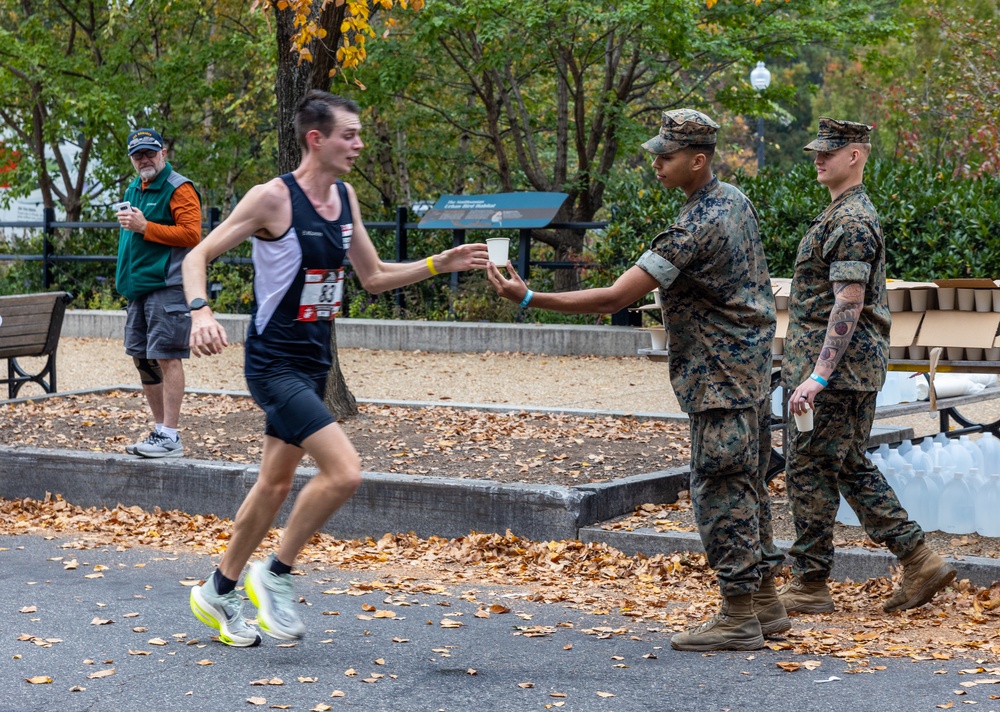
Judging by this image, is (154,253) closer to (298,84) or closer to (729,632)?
(298,84)

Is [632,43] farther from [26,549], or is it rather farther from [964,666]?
[964,666]

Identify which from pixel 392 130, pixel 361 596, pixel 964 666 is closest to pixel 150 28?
pixel 392 130

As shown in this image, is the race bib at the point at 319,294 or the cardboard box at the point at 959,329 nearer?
the race bib at the point at 319,294

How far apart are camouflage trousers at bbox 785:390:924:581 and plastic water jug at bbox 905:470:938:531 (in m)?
1.27

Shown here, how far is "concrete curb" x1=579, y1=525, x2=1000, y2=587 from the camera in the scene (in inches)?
232

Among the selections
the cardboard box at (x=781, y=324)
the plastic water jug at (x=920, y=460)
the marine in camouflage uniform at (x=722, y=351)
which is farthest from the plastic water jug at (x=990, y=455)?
the marine in camouflage uniform at (x=722, y=351)

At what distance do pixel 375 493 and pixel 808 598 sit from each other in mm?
2612

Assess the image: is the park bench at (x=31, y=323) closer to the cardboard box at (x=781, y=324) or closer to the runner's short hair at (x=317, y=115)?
the cardboard box at (x=781, y=324)

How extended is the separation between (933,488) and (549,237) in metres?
11.7

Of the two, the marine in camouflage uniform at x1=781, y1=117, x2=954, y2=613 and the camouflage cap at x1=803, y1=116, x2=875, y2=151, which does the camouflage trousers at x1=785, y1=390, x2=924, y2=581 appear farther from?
the camouflage cap at x1=803, y1=116, x2=875, y2=151

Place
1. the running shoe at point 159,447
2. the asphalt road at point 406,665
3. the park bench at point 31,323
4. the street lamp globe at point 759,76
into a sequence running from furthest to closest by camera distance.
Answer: the street lamp globe at point 759,76 < the park bench at point 31,323 < the running shoe at point 159,447 < the asphalt road at point 406,665

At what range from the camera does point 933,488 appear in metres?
6.81

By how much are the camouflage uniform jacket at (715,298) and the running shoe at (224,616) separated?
74.9 inches

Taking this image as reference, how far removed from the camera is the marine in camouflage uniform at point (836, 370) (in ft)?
17.3
